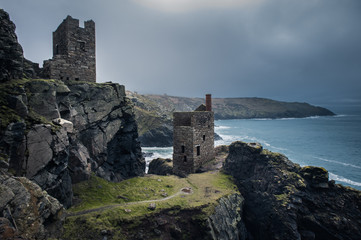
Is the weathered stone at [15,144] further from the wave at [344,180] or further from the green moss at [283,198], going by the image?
the wave at [344,180]

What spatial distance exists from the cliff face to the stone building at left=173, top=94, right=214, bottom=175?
6093mm

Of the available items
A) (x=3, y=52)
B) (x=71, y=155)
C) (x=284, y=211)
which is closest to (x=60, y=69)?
(x=3, y=52)

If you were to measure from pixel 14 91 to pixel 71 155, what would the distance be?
24.5 feet

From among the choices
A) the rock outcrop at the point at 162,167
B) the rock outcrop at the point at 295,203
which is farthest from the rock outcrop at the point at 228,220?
the rock outcrop at the point at 162,167

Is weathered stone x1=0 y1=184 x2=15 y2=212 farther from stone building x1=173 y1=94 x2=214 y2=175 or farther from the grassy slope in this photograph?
stone building x1=173 y1=94 x2=214 y2=175

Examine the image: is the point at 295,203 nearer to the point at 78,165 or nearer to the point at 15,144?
the point at 78,165

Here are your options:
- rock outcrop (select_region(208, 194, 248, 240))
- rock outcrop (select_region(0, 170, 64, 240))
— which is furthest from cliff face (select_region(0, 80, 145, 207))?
rock outcrop (select_region(208, 194, 248, 240))

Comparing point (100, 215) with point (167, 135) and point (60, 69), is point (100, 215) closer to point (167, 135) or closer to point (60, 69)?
point (60, 69)

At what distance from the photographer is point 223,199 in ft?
72.1

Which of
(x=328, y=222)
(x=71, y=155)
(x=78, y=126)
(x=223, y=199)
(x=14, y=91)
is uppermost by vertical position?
(x=14, y=91)

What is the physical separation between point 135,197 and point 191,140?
39.8 ft

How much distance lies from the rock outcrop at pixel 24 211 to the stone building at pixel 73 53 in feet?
45.9

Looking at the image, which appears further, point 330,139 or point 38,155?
point 330,139

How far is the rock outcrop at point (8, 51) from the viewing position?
1503 centimetres
